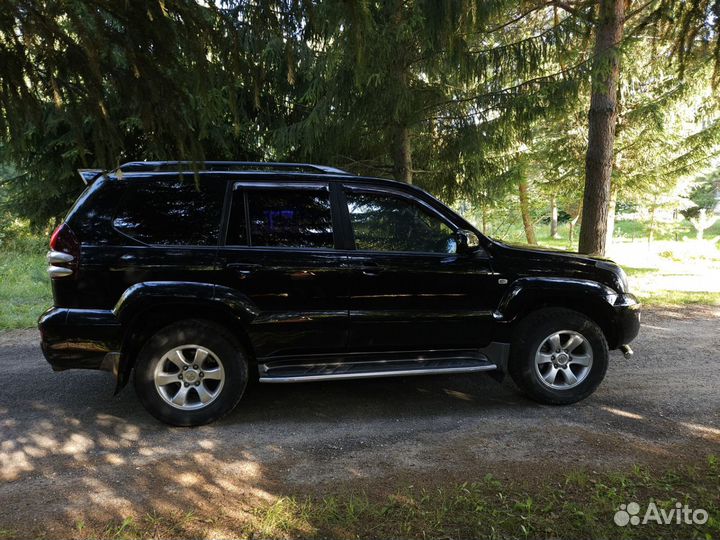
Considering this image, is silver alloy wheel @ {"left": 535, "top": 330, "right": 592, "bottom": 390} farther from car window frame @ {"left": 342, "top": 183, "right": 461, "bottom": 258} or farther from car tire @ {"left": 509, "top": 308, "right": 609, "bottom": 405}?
car window frame @ {"left": 342, "top": 183, "right": 461, "bottom": 258}

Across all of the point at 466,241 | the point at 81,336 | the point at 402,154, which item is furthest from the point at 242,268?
the point at 402,154

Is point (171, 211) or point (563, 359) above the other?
point (171, 211)

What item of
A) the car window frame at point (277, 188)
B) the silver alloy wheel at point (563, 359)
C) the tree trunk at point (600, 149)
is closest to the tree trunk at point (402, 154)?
the tree trunk at point (600, 149)

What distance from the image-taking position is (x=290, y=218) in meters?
4.23

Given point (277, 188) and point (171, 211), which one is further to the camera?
point (277, 188)

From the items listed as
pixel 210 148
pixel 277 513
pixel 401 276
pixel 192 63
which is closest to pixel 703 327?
pixel 401 276

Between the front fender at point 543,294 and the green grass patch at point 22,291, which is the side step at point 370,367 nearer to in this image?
the front fender at point 543,294

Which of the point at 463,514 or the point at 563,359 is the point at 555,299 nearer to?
the point at 563,359

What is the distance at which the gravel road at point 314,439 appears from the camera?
3.10m

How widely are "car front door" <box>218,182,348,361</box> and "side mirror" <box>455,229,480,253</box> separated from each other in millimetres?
987

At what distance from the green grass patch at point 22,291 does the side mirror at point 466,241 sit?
247 inches

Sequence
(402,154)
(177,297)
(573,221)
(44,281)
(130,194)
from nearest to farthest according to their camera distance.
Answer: (177,297), (130,194), (402,154), (44,281), (573,221)

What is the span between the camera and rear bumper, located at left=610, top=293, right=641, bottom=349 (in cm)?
455

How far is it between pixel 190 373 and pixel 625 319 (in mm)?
3710
